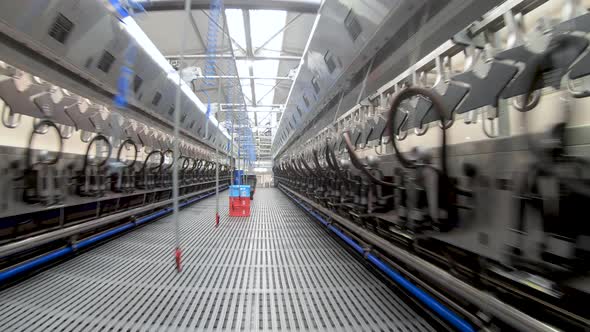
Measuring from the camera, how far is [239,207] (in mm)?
3721

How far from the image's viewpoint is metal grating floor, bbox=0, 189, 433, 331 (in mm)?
1131

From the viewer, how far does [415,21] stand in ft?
5.42

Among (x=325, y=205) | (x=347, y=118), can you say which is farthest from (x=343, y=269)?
(x=347, y=118)

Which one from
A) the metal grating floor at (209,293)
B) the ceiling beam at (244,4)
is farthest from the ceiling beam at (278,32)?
the metal grating floor at (209,293)

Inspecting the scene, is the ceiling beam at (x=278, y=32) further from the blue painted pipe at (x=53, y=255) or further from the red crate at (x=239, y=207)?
the blue painted pipe at (x=53, y=255)

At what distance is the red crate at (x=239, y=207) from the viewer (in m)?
3.71

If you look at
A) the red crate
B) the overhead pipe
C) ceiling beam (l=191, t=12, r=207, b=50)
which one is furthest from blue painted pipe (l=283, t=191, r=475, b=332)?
ceiling beam (l=191, t=12, r=207, b=50)

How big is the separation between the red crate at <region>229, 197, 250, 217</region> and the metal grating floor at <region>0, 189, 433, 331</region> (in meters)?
1.47

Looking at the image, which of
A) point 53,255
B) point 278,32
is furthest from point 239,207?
point 278,32

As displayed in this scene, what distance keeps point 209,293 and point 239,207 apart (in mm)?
2367

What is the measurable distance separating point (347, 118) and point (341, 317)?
198 centimetres

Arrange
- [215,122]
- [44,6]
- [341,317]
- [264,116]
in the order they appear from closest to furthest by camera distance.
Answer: [341,317] → [44,6] → [215,122] → [264,116]

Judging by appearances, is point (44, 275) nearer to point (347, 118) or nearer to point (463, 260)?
point (463, 260)

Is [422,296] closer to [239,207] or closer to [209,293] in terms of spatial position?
[209,293]
